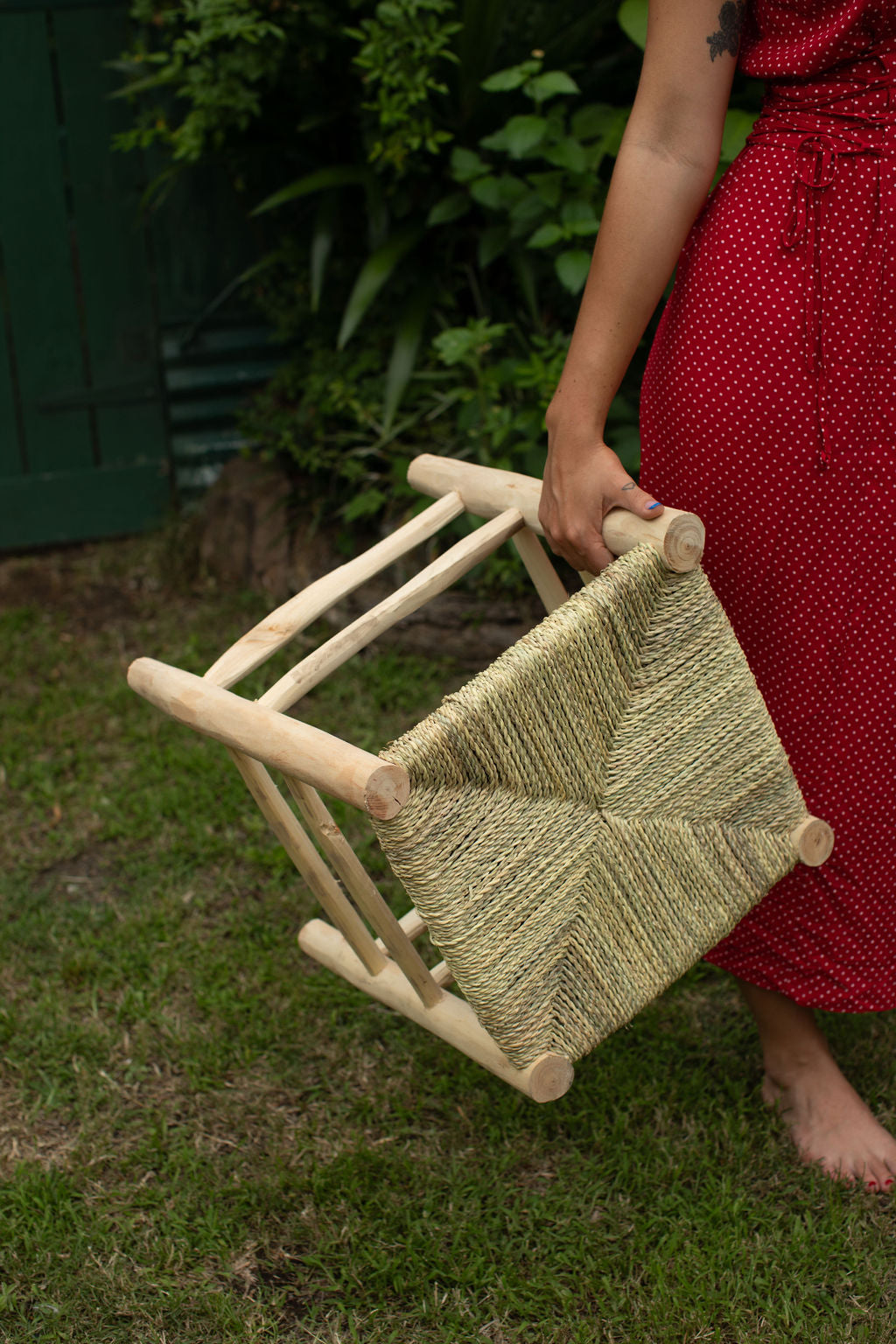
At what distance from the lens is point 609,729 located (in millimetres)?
1229

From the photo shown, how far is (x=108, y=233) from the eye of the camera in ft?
12.1

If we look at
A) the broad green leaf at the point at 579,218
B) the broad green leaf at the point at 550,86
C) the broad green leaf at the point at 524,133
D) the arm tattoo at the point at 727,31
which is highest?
the arm tattoo at the point at 727,31

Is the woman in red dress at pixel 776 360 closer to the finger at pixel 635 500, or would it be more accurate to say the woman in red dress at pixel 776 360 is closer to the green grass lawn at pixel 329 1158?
the finger at pixel 635 500

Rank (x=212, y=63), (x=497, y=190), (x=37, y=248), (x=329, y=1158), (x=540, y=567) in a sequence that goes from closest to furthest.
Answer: (x=540, y=567)
(x=329, y=1158)
(x=497, y=190)
(x=212, y=63)
(x=37, y=248)

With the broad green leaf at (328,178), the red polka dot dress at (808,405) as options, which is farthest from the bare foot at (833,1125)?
the broad green leaf at (328,178)

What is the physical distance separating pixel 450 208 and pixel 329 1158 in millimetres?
2136

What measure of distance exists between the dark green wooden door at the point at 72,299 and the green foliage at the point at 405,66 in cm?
110

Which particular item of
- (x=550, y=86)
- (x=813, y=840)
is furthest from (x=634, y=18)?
(x=813, y=840)

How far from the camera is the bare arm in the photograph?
48.8 inches

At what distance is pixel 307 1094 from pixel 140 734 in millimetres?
1204

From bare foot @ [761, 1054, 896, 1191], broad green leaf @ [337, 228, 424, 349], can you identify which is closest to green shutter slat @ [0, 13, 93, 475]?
broad green leaf @ [337, 228, 424, 349]

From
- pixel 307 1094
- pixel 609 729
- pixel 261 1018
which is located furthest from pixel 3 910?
pixel 609 729

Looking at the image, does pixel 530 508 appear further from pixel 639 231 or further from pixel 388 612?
pixel 639 231

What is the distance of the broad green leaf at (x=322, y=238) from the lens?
312cm
